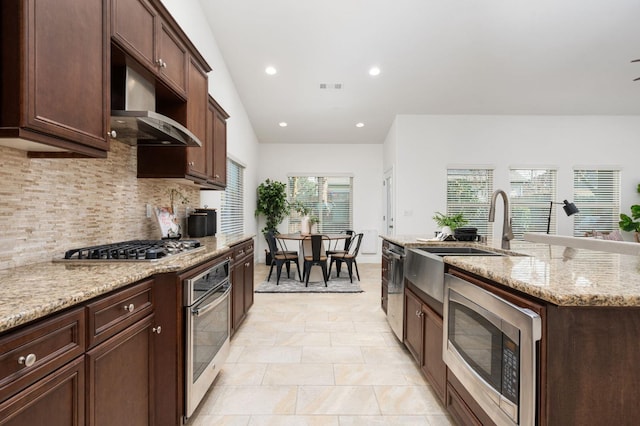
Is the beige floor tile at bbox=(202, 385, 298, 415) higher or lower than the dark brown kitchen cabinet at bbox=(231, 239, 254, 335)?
lower

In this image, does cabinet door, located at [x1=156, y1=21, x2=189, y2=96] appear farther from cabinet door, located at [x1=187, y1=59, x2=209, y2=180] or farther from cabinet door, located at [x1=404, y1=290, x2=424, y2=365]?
cabinet door, located at [x1=404, y1=290, x2=424, y2=365]

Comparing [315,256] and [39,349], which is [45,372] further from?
[315,256]

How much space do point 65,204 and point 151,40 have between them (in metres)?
1.09

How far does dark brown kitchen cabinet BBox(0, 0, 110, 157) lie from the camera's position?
106 centimetres

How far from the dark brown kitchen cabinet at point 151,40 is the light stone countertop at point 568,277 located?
2095 mm

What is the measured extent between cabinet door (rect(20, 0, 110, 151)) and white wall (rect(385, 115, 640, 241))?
534 centimetres

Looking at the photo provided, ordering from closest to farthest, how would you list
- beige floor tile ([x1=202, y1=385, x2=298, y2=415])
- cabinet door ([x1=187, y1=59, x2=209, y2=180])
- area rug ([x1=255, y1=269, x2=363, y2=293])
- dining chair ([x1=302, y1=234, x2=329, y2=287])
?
beige floor tile ([x1=202, y1=385, x2=298, y2=415]), cabinet door ([x1=187, y1=59, x2=209, y2=180]), area rug ([x1=255, y1=269, x2=363, y2=293]), dining chair ([x1=302, y1=234, x2=329, y2=287])

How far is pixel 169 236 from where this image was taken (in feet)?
8.59

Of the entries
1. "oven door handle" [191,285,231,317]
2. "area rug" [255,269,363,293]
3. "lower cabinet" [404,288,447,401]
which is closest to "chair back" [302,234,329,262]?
"area rug" [255,269,363,293]

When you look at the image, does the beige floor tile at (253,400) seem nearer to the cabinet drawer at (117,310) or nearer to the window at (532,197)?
the cabinet drawer at (117,310)

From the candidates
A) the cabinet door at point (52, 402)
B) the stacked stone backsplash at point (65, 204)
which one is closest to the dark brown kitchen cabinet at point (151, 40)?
the stacked stone backsplash at point (65, 204)

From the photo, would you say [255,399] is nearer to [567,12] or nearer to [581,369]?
[581,369]

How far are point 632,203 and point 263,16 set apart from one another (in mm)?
7685

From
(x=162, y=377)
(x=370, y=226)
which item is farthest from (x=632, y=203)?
(x=162, y=377)
